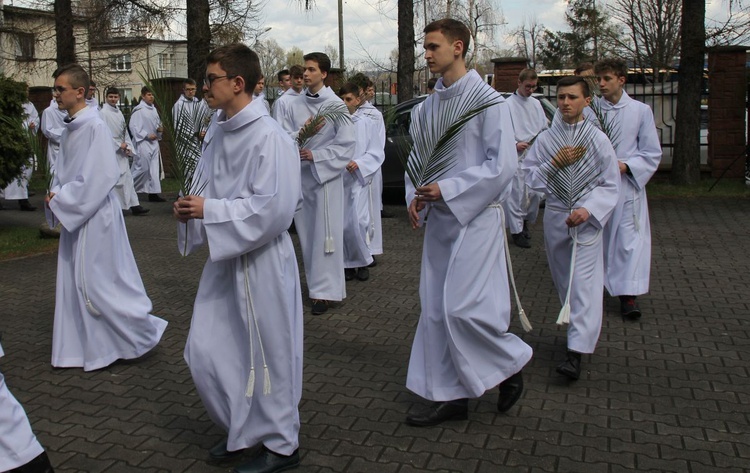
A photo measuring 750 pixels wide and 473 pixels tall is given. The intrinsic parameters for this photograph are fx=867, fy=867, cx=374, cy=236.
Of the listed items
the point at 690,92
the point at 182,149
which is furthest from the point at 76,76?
the point at 690,92

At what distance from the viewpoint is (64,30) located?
2011cm

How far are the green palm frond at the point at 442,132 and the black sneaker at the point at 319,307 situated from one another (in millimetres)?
2830

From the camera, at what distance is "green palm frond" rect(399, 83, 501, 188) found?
4.82m

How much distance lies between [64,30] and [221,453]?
707 inches

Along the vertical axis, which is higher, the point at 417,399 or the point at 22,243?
the point at 22,243

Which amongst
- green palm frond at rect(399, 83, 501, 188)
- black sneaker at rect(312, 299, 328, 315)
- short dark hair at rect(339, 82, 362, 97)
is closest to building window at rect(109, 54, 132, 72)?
short dark hair at rect(339, 82, 362, 97)

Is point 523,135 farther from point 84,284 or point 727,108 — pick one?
point 727,108

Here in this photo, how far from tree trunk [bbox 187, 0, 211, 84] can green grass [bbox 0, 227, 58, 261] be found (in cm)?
492

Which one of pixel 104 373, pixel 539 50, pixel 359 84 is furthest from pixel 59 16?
pixel 539 50

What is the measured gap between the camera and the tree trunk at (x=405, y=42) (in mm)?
18094

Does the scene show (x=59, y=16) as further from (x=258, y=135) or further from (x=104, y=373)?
(x=258, y=135)

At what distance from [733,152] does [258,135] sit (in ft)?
46.4

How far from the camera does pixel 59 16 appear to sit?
19938 mm

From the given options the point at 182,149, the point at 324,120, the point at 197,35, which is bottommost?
the point at 182,149
